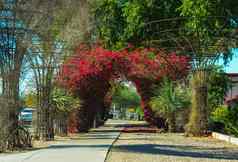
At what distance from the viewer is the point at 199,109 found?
39.0 m

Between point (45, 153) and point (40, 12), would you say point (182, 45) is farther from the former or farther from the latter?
point (45, 153)

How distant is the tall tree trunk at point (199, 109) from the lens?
39.0 metres

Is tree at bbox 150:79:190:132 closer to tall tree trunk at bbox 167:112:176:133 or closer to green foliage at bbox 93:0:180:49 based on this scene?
tall tree trunk at bbox 167:112:176:133

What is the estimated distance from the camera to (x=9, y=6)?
24219mm

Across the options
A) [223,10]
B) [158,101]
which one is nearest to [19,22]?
[223,10]

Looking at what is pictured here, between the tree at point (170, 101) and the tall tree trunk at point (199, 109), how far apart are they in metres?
3.82

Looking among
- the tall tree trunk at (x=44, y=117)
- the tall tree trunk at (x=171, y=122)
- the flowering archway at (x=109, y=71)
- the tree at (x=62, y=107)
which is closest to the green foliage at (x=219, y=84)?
the flowering archway at (x=109, y=71)

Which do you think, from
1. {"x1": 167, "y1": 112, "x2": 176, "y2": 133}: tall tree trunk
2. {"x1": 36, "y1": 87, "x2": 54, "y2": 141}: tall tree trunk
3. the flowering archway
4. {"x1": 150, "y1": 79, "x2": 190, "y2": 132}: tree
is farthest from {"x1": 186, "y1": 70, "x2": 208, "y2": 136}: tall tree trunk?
{"x1": 36, "y1": 87, "x2": 54, "y2": 141}: tall tree trunk

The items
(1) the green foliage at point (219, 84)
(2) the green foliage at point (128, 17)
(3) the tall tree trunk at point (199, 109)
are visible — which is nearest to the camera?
(2) the green foliage at point (128, 17)

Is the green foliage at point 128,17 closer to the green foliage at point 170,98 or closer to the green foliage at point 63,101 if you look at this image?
the green foliage at point 170,98

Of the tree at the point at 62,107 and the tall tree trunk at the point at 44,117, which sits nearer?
the tall tree trunk at the point at 44,117

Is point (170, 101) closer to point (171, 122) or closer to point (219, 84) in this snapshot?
point (171, 122)

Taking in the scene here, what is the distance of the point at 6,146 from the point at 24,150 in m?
0.69

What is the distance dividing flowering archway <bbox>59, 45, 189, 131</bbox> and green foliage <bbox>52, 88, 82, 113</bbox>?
0.77 metres
